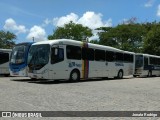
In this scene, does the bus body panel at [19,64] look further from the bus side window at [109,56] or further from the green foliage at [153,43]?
the green foliage at [153,43]

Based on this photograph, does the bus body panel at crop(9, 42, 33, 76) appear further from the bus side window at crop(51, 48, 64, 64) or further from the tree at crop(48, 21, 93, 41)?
the tree at crop(48, 21, 93, 41)

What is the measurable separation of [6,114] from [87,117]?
85.4 inches

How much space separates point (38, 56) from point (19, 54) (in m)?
3.28

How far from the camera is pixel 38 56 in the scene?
22438 mm

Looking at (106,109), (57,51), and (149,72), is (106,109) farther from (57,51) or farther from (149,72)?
(149,72)

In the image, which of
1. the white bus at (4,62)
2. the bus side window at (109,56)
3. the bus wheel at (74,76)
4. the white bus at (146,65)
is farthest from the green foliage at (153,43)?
the bus wheel at (74,76)

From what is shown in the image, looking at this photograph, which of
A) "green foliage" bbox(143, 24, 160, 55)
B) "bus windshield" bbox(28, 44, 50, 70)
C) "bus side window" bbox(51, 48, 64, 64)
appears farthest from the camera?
"green foliage" bbox(143, 24, 160, 55)

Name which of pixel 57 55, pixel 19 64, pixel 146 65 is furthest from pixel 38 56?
pixel 146 65

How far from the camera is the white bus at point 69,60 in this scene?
22062mm

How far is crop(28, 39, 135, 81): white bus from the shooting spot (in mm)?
22062

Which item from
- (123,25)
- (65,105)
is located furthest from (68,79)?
(123,25)

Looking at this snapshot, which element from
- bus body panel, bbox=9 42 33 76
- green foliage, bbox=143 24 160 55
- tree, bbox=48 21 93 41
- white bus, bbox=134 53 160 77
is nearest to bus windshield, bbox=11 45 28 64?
bus body panel, bbox=9 42 33 76

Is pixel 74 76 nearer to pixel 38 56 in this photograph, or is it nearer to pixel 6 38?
pixel 38 56

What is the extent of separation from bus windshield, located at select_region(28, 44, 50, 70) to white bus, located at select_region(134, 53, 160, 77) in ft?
62.3
